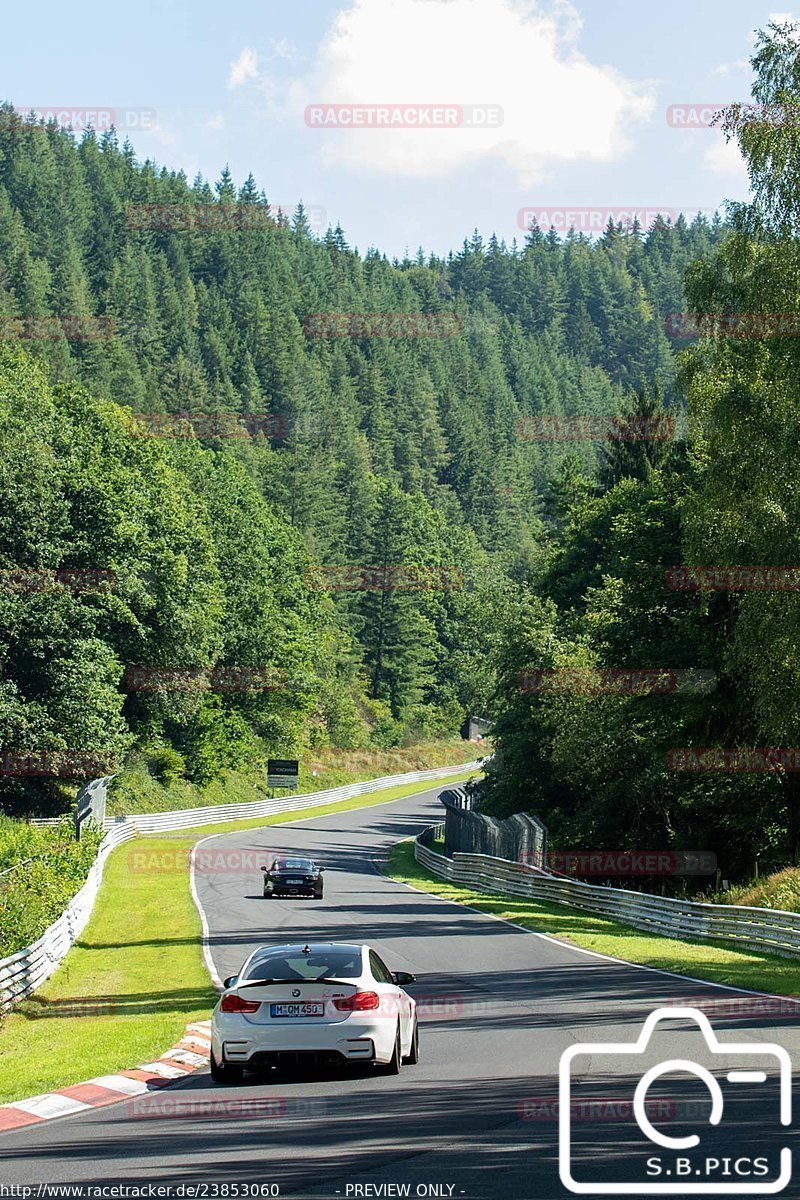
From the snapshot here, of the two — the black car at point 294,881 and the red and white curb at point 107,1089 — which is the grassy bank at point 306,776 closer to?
the black car at point 294,881

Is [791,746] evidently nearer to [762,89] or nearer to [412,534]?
[762,89]

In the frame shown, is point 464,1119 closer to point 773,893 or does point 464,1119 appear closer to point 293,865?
point 773,893

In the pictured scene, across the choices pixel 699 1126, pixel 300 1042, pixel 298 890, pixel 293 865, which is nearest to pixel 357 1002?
pixel 300 1042

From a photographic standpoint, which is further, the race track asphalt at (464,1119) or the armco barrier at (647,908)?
the armco barrier at (647,908)

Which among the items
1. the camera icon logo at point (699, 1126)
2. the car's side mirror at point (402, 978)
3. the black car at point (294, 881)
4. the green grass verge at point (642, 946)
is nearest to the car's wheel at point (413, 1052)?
the car's side mirror at point (402, 978)

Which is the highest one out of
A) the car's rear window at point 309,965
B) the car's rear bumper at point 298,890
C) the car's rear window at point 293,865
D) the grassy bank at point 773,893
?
the car's rear window at point 309,965

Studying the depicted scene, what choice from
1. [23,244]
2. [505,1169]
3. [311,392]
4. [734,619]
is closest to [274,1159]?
[505,1169]

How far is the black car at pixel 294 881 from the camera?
135 ft

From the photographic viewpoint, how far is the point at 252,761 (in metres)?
93.2

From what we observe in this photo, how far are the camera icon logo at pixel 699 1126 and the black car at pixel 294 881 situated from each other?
26.3m

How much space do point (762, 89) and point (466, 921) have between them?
19702 mm

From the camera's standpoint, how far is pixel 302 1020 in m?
12.6

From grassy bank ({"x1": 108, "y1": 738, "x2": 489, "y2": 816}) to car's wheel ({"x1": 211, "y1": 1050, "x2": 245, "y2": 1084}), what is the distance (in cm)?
6129

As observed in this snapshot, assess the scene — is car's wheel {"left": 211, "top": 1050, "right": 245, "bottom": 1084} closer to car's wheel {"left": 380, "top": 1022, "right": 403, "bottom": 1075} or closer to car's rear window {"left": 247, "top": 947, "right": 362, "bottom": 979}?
car's rear window {"left": 247, "top": 947, "right": 362, "bottom": 979}
